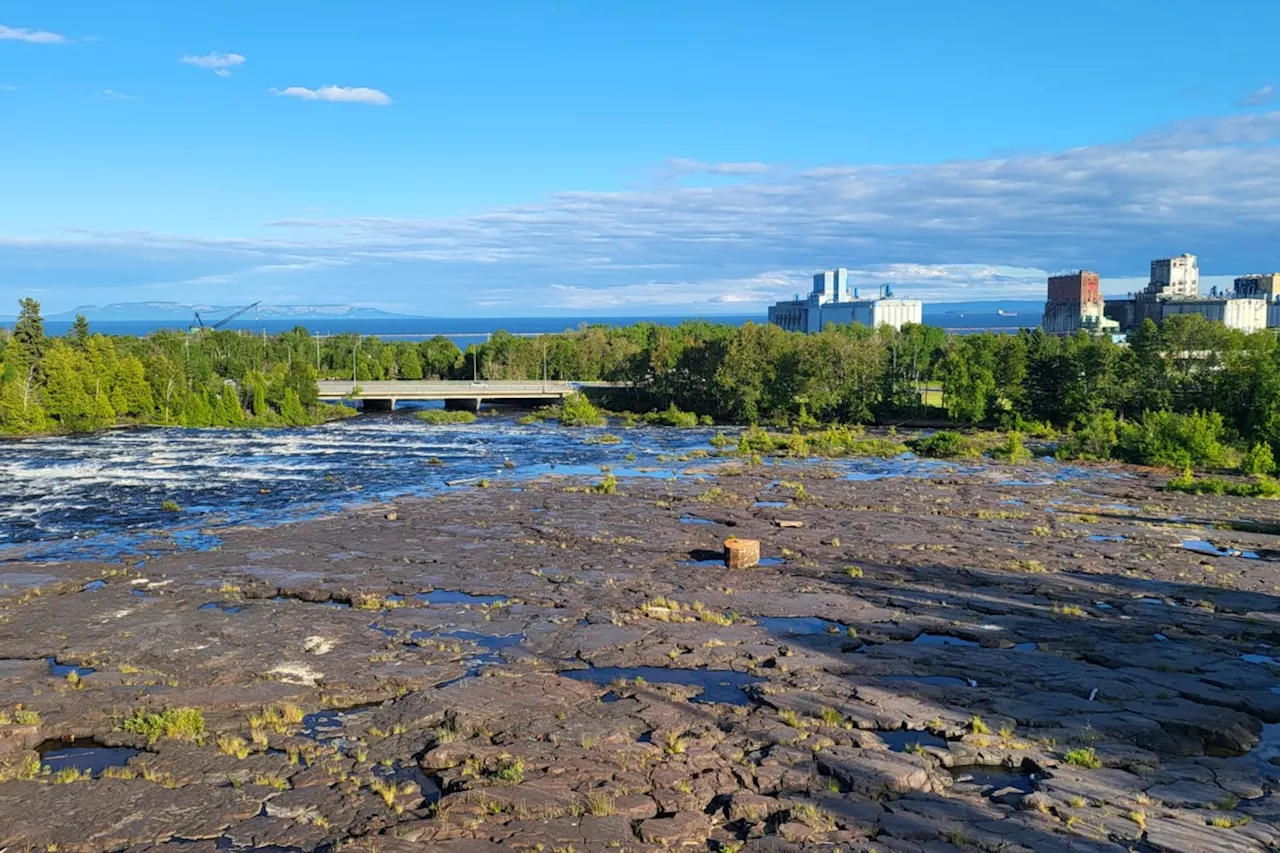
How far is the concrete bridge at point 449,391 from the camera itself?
102 m

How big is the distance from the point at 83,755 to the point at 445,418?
7511cm

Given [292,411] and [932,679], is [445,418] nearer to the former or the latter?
[292,411]

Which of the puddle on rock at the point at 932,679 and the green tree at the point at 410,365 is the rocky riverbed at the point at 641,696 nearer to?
the puddle on rock at the point at 932,679

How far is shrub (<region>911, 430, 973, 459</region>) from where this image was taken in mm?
61562

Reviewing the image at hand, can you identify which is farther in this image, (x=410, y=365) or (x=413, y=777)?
(x=410, y=365)

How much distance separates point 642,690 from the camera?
18625 mm

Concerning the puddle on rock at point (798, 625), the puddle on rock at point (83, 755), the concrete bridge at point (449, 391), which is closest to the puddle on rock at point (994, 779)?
the puddle on rock at point (798, 625)

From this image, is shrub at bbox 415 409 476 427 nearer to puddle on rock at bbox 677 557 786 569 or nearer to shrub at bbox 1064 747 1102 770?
puddle on rock at bbox 677 557 786 569

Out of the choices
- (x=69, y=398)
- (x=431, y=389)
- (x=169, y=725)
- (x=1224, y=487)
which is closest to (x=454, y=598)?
(x=169, y=725)

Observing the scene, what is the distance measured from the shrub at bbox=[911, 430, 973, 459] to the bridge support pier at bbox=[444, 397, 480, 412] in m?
52.4

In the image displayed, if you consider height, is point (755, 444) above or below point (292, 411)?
below

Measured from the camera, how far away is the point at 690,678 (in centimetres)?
1956

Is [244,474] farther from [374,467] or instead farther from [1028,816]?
[1028,816]

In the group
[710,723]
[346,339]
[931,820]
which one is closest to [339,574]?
[710,723]
